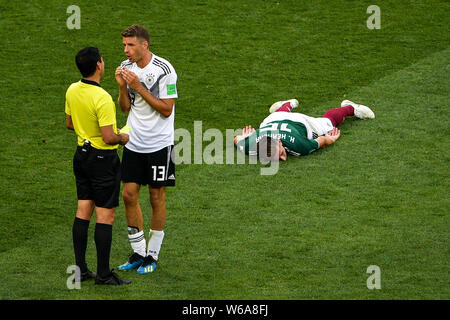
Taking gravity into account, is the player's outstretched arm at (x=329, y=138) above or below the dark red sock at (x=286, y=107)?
below

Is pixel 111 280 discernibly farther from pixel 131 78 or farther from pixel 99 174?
pixel 131 78

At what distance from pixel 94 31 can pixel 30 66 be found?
1.45m

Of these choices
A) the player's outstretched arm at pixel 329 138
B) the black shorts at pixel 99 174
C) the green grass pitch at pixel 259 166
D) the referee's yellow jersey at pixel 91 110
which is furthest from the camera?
the player's outstretched arm at pixel 329 138

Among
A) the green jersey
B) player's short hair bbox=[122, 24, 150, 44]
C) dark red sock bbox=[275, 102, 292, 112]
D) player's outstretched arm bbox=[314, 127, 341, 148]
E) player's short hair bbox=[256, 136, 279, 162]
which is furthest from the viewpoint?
dark red sock bbox=[275, 102, 292, 112]

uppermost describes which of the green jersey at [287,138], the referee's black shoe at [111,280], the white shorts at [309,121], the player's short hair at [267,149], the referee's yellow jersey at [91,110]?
the white shorts at [309,121]

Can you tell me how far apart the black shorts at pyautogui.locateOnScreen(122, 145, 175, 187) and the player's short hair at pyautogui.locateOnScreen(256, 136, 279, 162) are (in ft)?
8.23

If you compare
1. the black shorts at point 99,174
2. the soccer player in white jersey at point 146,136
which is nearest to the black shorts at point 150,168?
the soccer player in white jersey at point 146,136

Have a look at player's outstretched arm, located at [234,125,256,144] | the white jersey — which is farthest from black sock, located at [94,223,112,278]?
player's outstretched arm, located at [234,125,256,144]

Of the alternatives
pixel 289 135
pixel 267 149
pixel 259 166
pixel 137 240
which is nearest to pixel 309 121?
pixel 289 135

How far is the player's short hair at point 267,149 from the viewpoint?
351 inches

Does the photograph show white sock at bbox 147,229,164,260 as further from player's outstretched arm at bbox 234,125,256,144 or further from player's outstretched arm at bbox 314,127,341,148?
player's outstretched arm at bbox 314,127,341,148

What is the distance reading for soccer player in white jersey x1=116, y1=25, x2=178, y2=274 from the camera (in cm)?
644

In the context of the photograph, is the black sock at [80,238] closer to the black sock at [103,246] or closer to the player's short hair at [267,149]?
the black sock at [103,246]

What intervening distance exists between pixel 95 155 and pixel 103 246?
718 millimetres
